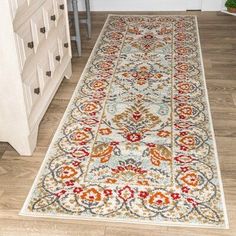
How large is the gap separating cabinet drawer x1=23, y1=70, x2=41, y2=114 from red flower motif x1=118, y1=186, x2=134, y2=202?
65 centimetres

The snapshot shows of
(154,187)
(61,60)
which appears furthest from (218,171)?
(61,60)

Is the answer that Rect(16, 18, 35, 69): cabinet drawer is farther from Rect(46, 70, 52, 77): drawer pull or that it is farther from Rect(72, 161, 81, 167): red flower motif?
Rect(72, 161, 81, 167): red flower motif

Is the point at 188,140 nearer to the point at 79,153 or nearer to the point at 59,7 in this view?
the point at 79,153

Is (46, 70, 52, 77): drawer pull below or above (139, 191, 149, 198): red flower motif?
above

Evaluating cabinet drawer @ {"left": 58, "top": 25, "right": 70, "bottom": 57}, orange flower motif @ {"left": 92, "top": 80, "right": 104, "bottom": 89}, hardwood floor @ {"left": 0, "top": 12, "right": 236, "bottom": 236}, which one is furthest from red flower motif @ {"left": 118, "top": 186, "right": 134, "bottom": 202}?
cabinet drawer @ {"left": 58, "top": 25, "right": 70, "bottom": 57}

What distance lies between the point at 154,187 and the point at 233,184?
0.39 m

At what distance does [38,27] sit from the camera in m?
2.36

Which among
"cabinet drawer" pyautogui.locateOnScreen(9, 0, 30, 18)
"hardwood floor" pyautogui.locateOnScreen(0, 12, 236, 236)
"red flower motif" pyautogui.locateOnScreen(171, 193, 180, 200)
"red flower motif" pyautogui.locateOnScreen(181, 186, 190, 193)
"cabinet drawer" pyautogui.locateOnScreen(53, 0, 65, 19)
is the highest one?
"cabinet drawer" pyautogui.locateOnScreen(9, 0, 30, 18)

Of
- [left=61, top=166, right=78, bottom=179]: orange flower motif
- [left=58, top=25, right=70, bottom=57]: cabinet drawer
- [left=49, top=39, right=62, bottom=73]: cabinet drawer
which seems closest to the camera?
[left=61, top=166, right=78, bottom=179]: orange flower motif

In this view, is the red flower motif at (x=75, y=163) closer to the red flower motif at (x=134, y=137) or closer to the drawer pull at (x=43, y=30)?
the red flower motif at (x=134, y=137)

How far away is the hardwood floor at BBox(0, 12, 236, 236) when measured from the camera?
5.99 feet

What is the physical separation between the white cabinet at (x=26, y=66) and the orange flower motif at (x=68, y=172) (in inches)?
9.7

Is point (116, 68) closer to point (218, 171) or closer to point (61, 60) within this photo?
point (61, 60)

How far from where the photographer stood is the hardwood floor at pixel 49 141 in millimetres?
1825
